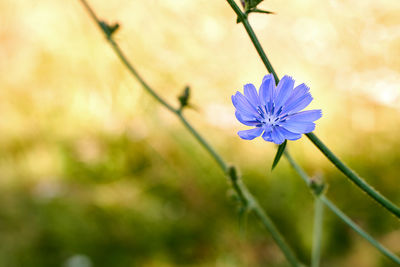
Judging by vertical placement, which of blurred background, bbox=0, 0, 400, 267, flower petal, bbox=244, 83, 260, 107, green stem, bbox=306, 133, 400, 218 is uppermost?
blurred background, bbox=0, 0, 400, 267

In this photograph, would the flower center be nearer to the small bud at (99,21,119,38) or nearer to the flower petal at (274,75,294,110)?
the flower petal at (274,75,294,110)

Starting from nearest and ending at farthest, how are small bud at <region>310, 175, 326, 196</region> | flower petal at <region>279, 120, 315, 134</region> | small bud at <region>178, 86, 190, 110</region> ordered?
flower petal at <region>279, 120, 315, 134</region>, small bud at <region>310, 175, 326, 196</region>, small bud at <region>178, 86, 190, 110</region>

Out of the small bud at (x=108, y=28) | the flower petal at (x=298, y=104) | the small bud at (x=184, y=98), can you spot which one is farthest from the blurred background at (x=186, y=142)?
the flower petal at (x=298, y=104)

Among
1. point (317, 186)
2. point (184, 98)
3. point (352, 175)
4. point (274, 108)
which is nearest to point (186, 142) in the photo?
point (184, 98)

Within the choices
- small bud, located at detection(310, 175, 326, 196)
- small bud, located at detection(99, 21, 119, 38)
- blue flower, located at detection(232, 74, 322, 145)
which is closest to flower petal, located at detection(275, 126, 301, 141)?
blue flower, located at detection(232, 74, 322, 145)

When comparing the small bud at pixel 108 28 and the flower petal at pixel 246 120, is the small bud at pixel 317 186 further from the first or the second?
the small bud at pixel 108 28

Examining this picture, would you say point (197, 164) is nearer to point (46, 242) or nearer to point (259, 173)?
point (259, 173)

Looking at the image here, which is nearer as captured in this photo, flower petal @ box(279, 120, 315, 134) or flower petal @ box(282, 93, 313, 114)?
flower petal @ box(279, 120, 315, 134)

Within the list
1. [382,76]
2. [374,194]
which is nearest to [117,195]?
[382,76]
